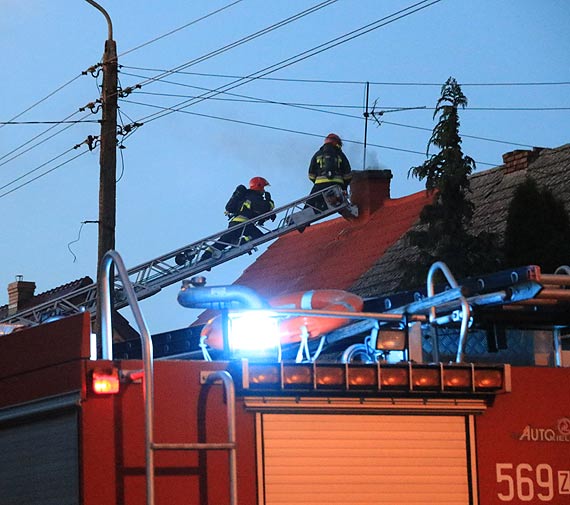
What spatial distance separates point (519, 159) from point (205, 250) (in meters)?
6.28

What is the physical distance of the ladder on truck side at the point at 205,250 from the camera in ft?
83.5

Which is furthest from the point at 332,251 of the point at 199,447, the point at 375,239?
the point at 199,447

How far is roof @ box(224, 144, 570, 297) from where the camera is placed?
22.2m

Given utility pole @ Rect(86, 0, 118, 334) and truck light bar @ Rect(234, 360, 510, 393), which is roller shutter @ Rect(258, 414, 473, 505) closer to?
truck light bar @ Rect(234, 360, 510, 393)

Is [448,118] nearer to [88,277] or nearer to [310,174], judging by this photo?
[310,174]

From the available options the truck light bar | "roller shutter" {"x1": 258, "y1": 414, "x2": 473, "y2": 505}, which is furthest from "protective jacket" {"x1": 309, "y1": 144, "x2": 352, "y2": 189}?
"roller shutter" {"x1": 258, "y1": 414, "x2": 473, "y2": 505}

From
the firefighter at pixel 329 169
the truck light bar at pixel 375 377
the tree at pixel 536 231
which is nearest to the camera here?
the truck light bar at pixel 375 377

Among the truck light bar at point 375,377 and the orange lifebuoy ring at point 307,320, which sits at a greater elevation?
the orange lifebuoy ring at point 307,320

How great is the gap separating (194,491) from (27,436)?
1.07 meters

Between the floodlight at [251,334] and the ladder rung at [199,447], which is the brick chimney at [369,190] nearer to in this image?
the floodlight at [251,334]

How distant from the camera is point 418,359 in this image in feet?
30.3

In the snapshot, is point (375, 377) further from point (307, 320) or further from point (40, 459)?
point (40, 459)

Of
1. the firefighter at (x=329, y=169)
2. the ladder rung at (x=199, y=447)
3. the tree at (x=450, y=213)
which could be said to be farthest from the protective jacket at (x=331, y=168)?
the ladder rung at (x=199, y=447)

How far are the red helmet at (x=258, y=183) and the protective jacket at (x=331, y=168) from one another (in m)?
1.12
